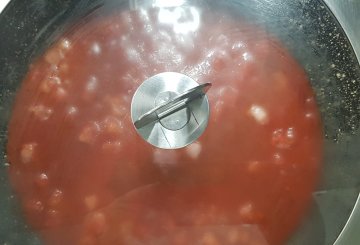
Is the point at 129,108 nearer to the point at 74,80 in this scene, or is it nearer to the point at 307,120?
the point at 74,80

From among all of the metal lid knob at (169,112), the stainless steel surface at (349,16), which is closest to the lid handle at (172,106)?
the metal lid knob at (169,112)

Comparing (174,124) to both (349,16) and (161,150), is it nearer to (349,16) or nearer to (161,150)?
(161,150)

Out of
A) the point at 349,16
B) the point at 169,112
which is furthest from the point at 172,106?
the point at 349,16

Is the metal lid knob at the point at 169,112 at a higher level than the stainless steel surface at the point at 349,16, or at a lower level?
higher

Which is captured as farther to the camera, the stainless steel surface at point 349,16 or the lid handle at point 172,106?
the stainless steel surface at point 349,16

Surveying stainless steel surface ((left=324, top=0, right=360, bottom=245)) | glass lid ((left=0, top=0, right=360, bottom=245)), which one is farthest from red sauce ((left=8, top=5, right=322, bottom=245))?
stainless steel surface ((left=324, top=0, right=360, bottom=245))

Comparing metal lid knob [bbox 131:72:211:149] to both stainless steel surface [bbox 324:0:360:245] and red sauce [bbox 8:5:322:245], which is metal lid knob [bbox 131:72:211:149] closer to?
red sauce [bbox 8:5:322:245]

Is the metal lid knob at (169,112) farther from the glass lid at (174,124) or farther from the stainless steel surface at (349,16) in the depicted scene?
the stainless steel surface at (349,16)
